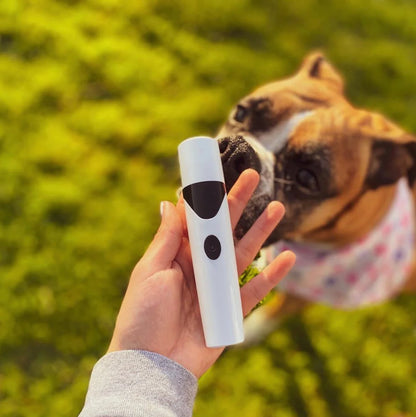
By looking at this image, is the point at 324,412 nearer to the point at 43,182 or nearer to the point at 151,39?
the point at 43,182

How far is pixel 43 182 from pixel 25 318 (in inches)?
31.2

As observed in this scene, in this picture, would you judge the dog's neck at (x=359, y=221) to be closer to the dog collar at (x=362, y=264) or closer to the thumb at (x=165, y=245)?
the dog collar at (x=362, y=264)

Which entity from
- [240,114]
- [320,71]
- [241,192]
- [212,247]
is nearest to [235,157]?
[241,192]

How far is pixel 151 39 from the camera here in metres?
3.29

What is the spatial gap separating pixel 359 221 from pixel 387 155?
29 cm

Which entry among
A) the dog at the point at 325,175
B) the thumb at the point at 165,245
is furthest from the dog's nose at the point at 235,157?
the thumb at the point at 165,245

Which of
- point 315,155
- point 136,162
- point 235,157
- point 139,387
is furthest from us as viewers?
point 136,162

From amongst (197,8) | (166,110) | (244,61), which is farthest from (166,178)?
(197,8)

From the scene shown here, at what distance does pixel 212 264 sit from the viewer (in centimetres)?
141

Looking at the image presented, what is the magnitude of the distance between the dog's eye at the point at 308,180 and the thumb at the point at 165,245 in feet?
1.69

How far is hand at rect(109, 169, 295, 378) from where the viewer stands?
1.40m

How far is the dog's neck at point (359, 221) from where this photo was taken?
1.92 m

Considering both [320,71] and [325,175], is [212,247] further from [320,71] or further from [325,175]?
[320,71]

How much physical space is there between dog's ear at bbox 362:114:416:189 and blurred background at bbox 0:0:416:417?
104 cm
